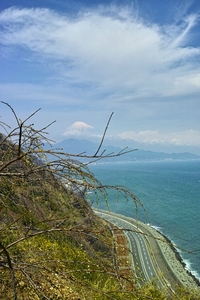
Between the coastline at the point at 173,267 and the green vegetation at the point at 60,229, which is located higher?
the green vegetation at the point at 60,229

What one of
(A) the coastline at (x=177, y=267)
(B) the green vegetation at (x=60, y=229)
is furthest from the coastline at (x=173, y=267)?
(B) the green vegetation at (x=60, y=229)

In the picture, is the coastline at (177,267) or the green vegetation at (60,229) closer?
the green vegetation at (60,229)

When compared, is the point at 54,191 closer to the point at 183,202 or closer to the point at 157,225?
the point at 157,225

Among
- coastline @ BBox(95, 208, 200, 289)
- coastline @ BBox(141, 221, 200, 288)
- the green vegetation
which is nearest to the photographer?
the green vegetation

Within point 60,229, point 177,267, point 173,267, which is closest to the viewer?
point 60,229

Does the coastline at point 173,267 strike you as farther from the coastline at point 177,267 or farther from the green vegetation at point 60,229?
the green vegetation at point 60,229

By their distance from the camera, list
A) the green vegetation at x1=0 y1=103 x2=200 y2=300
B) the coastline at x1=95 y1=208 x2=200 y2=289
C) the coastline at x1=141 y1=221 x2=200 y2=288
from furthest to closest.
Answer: the coastline at x1=141 y1=221 x2=200 y2=288 → the coastline at x1=95 y1=208 x2=200 y2=289 → the green vegetation at x1=0 y1=103 x2=200 y2=300

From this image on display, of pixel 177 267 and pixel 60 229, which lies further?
pixel 177 267

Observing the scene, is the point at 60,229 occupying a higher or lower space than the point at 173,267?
higher

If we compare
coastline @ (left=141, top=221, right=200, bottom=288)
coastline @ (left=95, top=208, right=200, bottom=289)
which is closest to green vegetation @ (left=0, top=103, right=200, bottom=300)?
coastline @ (left=95, top=208, right=200, bottom=289)

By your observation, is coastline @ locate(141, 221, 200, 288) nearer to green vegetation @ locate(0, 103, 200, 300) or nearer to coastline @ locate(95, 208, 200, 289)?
coastline @ locate(95, 208, 200, 289)

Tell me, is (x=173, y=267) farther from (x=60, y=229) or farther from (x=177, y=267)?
(x=60, y=229)

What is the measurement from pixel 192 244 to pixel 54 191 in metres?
55.8

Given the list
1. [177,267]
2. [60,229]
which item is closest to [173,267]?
[177,267]
